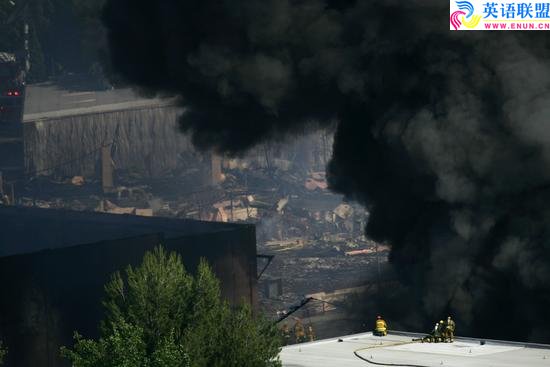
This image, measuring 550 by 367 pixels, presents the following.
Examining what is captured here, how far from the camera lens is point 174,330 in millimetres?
36750

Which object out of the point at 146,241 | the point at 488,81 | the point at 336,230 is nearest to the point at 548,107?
the point at 488,81

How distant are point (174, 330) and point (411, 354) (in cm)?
724

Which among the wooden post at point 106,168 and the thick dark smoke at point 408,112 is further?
the wooden post at point 106,168

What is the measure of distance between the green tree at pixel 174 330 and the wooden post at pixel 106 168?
62.2 metres

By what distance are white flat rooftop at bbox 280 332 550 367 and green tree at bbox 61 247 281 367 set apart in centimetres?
347

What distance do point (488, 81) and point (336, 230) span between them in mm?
47828

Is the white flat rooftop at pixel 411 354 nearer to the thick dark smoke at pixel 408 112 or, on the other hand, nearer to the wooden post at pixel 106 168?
the thick dark smoke at pixel 408 112

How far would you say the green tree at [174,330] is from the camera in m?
33.4

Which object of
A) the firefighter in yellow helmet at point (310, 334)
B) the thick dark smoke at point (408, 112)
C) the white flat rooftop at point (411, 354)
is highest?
A: the thick dark smoke at point (408, 112)

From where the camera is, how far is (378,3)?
50281 millimetres

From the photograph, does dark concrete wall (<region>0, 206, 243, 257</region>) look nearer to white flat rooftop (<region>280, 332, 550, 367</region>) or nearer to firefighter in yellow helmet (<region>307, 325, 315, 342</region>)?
firefighter in yellow helmet (<region>307, 325, 315, 342</region>)

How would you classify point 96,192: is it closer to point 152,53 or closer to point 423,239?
point 152,53

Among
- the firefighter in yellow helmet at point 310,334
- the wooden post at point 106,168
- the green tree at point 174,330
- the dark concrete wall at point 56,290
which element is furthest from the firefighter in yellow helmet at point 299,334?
the wooden post at point 106,168

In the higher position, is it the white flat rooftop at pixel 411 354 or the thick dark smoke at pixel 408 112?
the thick dark smoke at pixel 408 112
